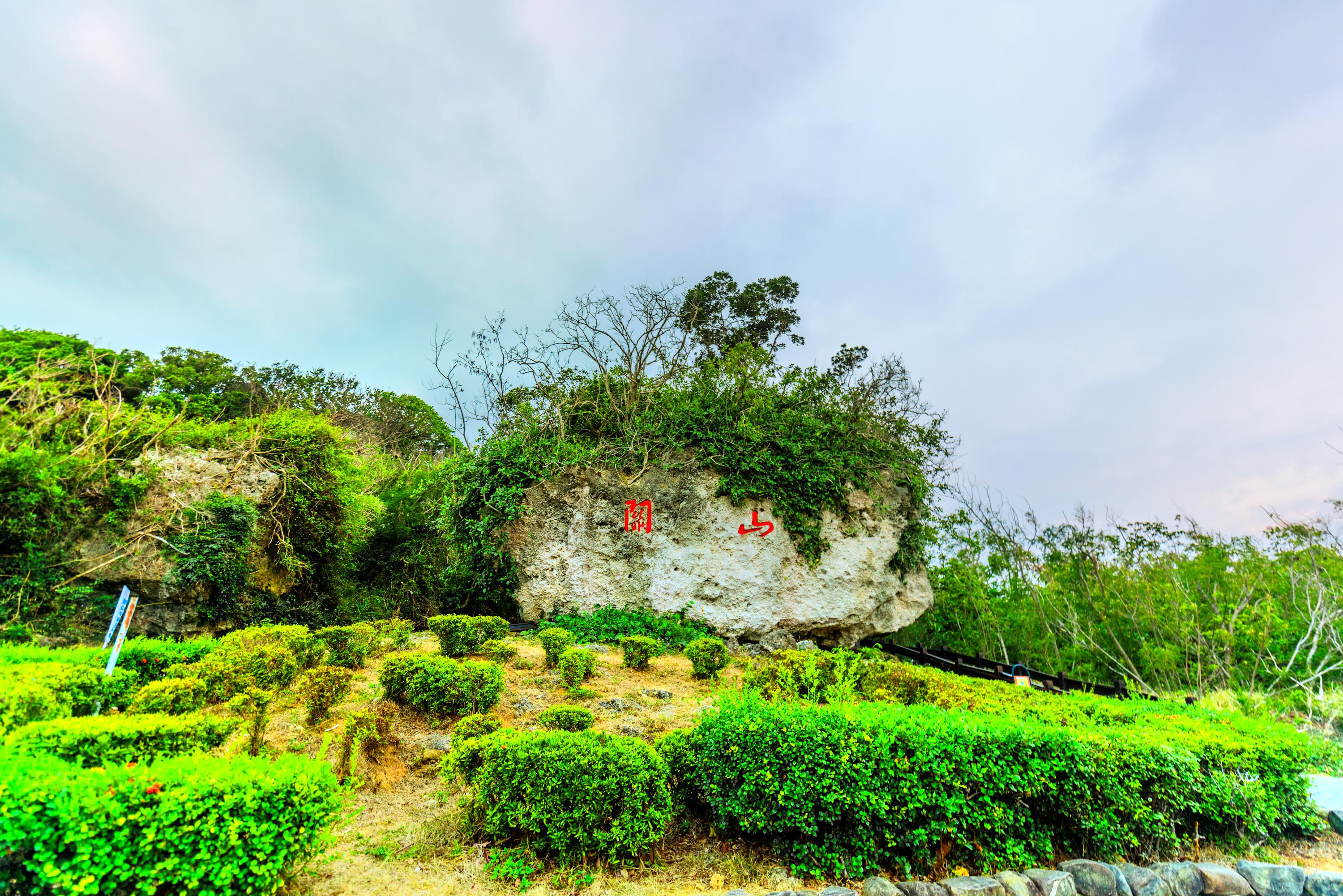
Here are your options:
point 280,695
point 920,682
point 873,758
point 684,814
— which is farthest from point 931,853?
point 280,695

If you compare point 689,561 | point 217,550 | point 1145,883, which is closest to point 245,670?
point 217,550

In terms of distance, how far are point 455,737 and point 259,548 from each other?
8355 mm

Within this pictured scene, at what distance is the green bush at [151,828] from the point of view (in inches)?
111

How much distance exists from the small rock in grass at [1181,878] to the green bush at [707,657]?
454 centimetres

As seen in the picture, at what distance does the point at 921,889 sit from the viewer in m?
3.56

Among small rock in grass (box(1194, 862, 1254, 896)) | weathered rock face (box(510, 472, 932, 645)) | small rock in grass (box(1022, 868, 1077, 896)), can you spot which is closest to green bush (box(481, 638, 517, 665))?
weathered rock face (box(510, 472, 932, 645))

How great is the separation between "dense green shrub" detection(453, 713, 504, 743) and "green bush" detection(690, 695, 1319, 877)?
168cm

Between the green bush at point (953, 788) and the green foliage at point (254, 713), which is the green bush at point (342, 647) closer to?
the green foliage at point (254, 713)

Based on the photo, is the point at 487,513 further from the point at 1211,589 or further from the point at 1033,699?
the point at 1211,589

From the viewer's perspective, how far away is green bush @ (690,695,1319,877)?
387 cm

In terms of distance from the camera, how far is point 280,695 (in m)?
6.23

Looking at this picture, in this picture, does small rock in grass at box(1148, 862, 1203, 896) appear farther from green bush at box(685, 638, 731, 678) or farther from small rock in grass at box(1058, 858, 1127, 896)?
green bush at box(685, 638, 731, 678)

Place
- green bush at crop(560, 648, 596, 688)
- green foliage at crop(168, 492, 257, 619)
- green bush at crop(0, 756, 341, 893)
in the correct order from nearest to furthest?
green bush at crop(0, 756, 341, 893) → green bush at crop(560, 648, 596, 688) → green foliage at crop(168, 492, 257, 619)

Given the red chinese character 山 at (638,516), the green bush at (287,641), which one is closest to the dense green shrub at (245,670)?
the green bush at (287,641)
